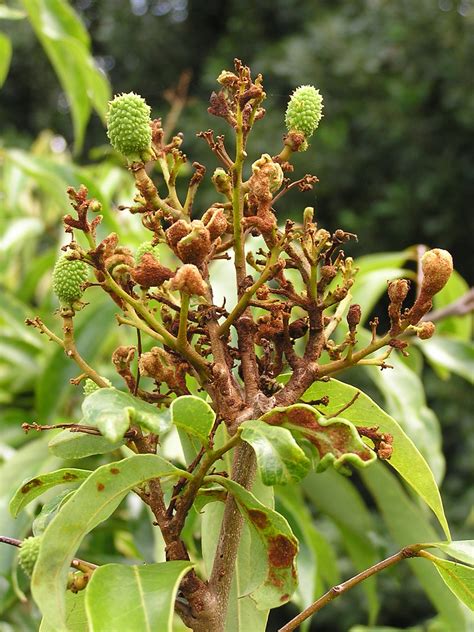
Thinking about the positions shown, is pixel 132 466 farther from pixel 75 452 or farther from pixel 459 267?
pixel 459 267

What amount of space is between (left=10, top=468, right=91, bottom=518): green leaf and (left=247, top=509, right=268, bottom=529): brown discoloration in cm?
11

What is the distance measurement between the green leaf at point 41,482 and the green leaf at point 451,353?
3.72 ft

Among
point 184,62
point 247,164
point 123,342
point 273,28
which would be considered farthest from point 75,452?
point 184,62

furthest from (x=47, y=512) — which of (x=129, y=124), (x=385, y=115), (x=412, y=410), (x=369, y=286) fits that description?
(x=385, y=115)

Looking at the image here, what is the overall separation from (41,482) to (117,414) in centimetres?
14

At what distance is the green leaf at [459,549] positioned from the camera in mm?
539

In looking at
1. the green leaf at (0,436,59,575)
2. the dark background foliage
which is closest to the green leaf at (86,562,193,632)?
the green leaf at (0,436,59,575)

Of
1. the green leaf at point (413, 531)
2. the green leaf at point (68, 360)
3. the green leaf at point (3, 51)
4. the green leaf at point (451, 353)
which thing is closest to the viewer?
the green leaf at point (413, 531)

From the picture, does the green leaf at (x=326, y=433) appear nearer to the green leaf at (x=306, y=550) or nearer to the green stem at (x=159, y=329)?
the green stem at (x=159, y=329)

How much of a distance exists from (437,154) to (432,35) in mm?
627

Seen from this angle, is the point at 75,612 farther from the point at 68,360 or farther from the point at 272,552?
the point at 68,360

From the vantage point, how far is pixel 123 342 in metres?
1.60

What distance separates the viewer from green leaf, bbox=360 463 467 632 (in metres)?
1.00

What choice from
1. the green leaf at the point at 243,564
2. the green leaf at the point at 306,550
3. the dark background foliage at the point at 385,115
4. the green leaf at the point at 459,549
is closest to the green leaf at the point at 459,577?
the green leaf at the point at 459,549
